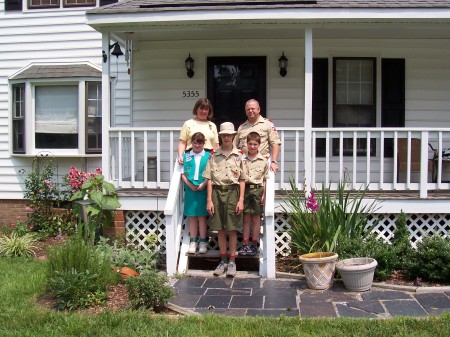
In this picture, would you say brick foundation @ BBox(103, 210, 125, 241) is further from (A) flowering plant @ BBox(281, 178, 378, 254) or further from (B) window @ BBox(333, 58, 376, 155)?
(B) window @ BBox(333, 58, 376, 155)

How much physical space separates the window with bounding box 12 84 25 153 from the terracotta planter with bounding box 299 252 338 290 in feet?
23.4

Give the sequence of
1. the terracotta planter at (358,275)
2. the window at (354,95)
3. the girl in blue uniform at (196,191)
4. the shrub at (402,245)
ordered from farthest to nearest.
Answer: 1. the window at (354,95)
2. the girl in blue uniform at (196,191)
3. the shrub at (402,245)
4. the terracotta planter at (358,275)

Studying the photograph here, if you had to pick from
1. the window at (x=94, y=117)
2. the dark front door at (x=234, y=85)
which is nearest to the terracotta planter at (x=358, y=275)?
the dark front door at (x=234, y=85)

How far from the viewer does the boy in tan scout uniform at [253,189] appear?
664cm

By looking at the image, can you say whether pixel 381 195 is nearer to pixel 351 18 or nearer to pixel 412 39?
pixel 351 18

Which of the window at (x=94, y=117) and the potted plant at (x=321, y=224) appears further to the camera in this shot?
the window at (x=94, y=117)

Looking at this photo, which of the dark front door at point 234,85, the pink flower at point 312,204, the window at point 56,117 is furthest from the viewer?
the window at point 56,117

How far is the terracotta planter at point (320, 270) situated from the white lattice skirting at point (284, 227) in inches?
57.4

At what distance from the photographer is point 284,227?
25.3ft

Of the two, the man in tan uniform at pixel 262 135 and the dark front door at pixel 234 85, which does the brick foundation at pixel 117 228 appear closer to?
the man in tan uniform at pixel 262 135

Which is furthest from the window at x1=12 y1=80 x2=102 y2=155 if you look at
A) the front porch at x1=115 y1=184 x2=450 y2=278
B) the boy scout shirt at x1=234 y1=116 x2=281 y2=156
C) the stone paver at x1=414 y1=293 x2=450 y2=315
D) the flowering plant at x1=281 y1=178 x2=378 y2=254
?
the stone paver at x1=414 y1=293 x2=450 y2=315

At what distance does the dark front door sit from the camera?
9.67 m

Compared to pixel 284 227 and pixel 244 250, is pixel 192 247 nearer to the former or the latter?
pixel 244 250

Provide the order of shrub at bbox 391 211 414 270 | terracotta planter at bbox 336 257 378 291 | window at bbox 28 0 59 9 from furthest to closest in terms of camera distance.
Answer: window at bbox 28 0 59 9 → shrub at bbox 391 211 414 270 → terracotta planter at bbox 336 257 378 291
